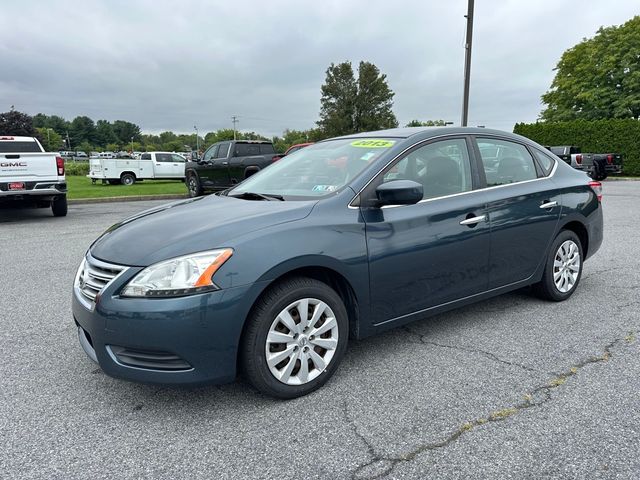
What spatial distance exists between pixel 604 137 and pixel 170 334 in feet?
97.5

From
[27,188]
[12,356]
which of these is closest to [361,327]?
[12,356]

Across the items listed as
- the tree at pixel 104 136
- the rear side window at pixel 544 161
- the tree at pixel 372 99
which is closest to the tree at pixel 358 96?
the tree at pixel 372 99

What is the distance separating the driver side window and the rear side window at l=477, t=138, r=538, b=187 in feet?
0.73

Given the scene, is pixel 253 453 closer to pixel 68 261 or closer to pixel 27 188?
pixel 68 261

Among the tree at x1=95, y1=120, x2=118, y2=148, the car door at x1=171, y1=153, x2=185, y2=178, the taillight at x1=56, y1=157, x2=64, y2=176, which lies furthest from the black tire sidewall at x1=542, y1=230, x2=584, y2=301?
the tree at x1=95, y1=120, x2=118, y2=148

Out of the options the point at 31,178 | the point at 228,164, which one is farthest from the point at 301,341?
the point at 228,164

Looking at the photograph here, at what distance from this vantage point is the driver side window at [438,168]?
3.46 metres

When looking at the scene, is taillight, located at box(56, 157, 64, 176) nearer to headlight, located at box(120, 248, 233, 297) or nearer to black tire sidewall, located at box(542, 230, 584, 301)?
headlight, located at box(120, 248, 233, 297)

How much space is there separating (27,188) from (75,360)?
818 cm

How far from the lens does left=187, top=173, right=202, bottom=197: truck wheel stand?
54.3ft

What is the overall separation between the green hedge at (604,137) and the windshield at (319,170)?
2751 centimetres

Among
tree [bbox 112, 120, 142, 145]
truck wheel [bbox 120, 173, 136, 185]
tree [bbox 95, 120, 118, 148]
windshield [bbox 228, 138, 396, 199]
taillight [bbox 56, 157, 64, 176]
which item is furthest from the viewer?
tree [bbox 112, 120, 142, 145]

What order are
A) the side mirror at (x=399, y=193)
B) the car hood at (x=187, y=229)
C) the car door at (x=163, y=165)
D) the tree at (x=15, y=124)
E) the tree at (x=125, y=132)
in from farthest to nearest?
the tree at (x=125, y=132)
the tree at (x=15, y=124)
the car door at (x=163, y=165)
the side mirror at (x=399, y=193)
the car hood at (x=187, y=229)

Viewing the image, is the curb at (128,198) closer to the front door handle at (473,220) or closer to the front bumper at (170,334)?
the front bumper at (170,334)
